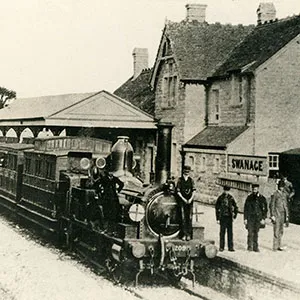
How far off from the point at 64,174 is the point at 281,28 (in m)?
13.0

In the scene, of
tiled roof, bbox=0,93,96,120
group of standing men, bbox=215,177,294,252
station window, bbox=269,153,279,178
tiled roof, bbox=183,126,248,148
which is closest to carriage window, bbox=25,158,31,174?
tiled roof, bbox=0,93,96,120

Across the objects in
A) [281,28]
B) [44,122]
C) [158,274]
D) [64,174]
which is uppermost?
[281,28]

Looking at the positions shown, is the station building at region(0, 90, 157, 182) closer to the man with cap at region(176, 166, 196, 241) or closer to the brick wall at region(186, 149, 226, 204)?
the brick wall at region(186, 149, 226, 204)

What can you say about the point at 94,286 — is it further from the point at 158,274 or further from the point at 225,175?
the point at 225,175

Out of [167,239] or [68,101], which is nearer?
[167,239]

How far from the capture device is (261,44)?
901 inches

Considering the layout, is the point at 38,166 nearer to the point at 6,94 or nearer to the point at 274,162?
the point at 274,162

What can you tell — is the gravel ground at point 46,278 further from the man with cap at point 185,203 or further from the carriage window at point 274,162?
the carriage window at point 274,162

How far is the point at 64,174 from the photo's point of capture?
1327 cm

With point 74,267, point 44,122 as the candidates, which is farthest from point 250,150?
point 74,267

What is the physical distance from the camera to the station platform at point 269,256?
918 centimetres

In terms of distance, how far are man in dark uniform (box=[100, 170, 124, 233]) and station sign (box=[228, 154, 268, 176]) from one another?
23.9 ft

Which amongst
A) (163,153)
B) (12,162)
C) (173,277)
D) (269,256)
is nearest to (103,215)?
(173,277)

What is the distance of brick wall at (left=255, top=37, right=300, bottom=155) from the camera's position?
20.9 m
